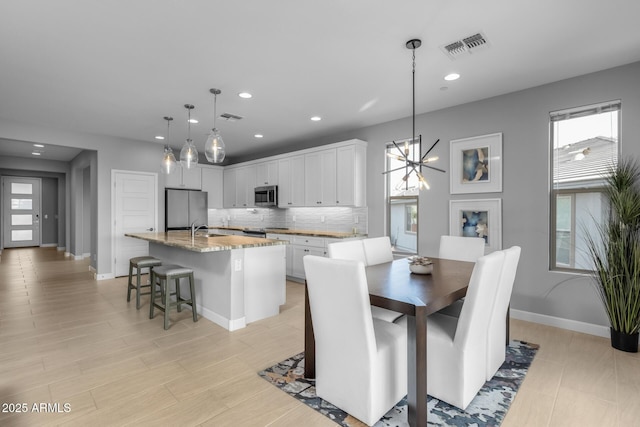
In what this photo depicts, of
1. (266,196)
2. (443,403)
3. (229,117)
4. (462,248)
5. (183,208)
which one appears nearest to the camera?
(443,403)

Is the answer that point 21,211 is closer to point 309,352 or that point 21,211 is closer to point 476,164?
point 309,352

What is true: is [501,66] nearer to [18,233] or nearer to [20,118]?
[20,118]

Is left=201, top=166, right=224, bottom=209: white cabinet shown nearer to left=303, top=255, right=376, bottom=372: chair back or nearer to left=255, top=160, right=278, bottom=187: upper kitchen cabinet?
left=255, top=160, right=278, bottom=187: upper kitchen cabinet

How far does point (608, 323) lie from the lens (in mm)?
3143

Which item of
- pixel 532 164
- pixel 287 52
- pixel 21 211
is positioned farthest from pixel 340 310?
pixel 21 211

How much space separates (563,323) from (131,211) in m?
6.98

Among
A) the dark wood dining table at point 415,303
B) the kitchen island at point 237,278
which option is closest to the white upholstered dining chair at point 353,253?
the dark wood dining table at point 415,303

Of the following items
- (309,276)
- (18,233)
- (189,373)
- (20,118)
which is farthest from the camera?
(18,233)

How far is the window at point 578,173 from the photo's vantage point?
10.6 feet

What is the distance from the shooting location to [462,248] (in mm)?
3465

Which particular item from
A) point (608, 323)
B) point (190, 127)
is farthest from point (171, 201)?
point (608, 323)

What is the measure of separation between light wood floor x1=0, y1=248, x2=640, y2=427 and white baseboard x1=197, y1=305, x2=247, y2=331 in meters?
0.07

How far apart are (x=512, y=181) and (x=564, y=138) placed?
2.17ft

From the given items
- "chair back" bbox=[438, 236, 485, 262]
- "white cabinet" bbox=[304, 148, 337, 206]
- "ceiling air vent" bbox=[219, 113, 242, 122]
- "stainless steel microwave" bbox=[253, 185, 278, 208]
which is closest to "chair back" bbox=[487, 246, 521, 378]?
"chair back" bbox=[438, 236, 485, 262]
